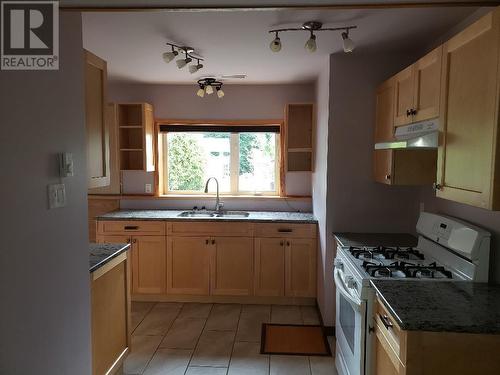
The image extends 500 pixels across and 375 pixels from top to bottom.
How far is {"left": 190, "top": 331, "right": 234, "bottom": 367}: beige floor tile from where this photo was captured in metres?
2.82

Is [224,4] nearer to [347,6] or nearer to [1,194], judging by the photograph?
[347,6]

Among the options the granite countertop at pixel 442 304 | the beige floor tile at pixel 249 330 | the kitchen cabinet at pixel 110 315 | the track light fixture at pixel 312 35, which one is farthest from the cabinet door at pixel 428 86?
the beige floor tile at pixel 249 330

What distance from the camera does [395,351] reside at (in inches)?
62.9

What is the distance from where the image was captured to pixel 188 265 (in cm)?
389

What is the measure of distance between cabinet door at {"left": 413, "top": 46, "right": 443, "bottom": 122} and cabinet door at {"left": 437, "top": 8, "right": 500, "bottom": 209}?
8 cm

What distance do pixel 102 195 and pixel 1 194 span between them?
3.26m

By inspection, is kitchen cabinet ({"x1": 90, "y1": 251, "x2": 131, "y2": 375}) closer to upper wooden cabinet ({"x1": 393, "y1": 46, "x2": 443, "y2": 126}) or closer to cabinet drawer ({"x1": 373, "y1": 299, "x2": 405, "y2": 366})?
cabinet drawer ({"x1": 373, "y1": 299, "x2": 405, "y2": 366})

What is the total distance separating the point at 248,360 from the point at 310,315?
996 millimetres

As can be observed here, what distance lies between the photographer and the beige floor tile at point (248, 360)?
2.71 meters

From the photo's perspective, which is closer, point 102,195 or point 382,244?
point 382,244

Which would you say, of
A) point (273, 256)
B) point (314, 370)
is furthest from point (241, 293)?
point (314, 370)

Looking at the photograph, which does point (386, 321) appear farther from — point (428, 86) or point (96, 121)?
point (96, 121)

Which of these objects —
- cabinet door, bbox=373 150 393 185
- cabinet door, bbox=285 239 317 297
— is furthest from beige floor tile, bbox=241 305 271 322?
cabinet door, bbox=373 150 393 185

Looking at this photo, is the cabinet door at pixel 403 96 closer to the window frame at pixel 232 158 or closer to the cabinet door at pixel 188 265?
the window frame at pixel 232 158
